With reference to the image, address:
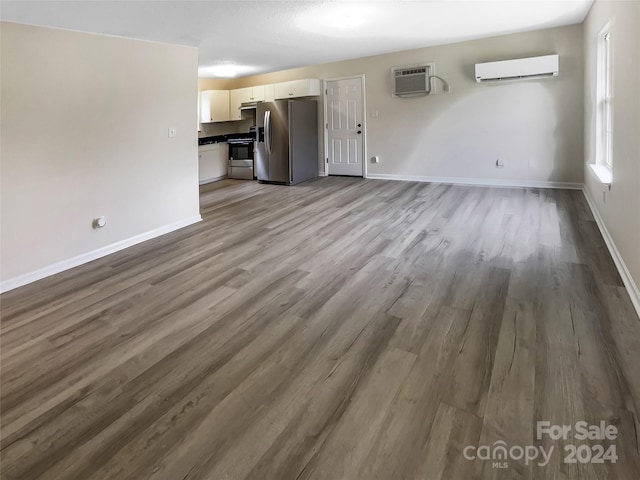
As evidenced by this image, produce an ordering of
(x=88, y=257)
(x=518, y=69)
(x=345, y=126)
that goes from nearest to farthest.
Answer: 1. (x=88, y=257)
2. (x=518, y=69)
3. (x=345, y=126)

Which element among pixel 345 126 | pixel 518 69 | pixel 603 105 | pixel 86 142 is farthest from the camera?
pixel 345 126

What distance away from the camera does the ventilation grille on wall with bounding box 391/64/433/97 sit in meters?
6.43

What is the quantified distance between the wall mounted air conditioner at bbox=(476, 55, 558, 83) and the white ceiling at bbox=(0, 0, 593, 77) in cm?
43

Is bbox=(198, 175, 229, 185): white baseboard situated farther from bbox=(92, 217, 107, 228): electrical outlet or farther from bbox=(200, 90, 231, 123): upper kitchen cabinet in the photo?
bbox=(92, 217, 107, 228): electrical outlet

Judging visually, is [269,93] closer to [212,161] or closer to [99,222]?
[212,161]

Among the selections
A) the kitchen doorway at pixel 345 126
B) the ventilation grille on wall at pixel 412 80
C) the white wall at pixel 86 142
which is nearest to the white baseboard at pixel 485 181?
the kitchen doorway at pixel 345 126

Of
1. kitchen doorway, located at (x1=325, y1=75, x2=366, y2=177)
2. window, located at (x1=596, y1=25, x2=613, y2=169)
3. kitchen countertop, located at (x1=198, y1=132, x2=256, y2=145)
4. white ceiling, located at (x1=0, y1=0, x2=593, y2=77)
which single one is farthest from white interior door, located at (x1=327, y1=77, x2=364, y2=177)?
window, located at (x1=596, y1=25, x2=613, y2=169)

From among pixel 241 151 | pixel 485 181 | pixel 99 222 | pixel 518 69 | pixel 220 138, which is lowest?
pixel 99 222

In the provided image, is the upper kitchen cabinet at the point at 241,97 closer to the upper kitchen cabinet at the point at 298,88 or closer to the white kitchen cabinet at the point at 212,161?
the upper kitchen cabinet at the point at 298,88

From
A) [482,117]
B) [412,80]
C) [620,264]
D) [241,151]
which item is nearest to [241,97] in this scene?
[241,151]

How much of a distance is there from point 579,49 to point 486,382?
18.6 ft

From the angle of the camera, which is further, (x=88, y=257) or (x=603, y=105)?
(x=603, y=105)

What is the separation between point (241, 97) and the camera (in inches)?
341

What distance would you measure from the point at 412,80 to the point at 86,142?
506 centimetres
